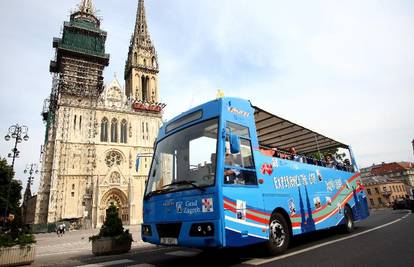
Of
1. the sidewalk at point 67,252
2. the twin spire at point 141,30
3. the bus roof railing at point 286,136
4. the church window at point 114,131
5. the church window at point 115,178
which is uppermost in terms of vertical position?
the twin spire at point 141,30

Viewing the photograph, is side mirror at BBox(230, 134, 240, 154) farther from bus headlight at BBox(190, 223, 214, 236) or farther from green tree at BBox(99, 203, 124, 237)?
green tree at BBox(99, 203, 124, 237)

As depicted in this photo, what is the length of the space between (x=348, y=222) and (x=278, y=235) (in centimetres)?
460

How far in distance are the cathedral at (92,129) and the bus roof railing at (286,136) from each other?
31.4 meters

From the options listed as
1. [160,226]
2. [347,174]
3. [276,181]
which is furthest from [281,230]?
[347,174]

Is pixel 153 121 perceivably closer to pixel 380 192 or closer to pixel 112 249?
pixel 112 249

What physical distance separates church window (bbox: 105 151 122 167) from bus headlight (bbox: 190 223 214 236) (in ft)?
127

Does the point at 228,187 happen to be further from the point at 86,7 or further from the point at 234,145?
the point at 86,7

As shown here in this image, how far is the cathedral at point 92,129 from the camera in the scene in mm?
36781

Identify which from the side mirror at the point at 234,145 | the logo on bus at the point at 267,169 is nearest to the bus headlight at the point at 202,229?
the side mirror at the point at 234,145

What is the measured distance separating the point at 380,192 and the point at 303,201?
222 ft

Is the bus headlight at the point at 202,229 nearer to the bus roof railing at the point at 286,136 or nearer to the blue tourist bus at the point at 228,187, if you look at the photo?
the blue tourist bus at the point at 228,187

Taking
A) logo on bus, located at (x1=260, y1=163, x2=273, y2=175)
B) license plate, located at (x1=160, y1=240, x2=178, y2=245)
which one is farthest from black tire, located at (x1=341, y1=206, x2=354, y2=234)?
license plate, located at (x1=160, y1=240, x2=178, y2=245)

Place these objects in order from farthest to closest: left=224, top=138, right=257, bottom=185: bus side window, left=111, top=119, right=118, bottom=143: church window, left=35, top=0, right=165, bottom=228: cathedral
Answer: left=111, top=119, right=118, bottom=143: church window < left=35, top=0, right=165, bottom=228: cathedral < left=224, top=138, right=257, bottom=185: bus side window

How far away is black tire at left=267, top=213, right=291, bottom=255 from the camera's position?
5.61m
